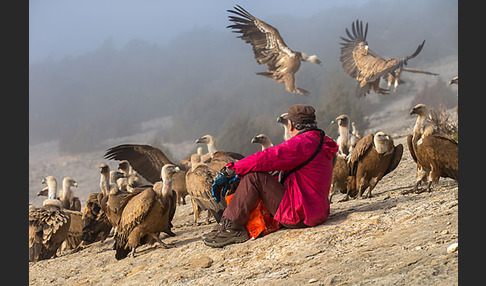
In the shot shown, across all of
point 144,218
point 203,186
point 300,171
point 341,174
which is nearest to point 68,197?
point 203,186

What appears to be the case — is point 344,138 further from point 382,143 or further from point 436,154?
point 436,154

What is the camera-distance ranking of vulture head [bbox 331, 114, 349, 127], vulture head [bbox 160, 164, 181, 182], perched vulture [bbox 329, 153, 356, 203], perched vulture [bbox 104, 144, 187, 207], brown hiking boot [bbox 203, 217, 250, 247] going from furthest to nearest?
vulture head [bbox 331, 114, 349, 127] → perched vulture [bbox 104, 144, 187, 207] → perched vulture [bbox 329, 153, 356, 203] → vulture head [bbox 160, 164, 181, 182] → brown hiking boot [bbox 203, 217, 250, 247]

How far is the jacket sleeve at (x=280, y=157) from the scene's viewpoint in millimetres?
4871

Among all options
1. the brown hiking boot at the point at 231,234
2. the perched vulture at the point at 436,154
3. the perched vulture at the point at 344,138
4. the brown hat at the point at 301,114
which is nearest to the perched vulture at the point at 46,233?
the brown hiking boot at the point at 231,234

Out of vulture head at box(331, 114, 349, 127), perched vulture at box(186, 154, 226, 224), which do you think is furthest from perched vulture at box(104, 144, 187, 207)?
vulture head at box(331, 114, 349, 127)

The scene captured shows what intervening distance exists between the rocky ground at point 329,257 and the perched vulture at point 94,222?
129cm

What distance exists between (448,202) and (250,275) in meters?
2.14

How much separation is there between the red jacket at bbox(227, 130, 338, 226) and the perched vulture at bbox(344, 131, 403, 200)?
232 cm

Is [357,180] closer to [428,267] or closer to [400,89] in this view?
[428,267]

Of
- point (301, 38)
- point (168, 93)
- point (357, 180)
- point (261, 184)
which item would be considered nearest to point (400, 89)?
point (301, 38)

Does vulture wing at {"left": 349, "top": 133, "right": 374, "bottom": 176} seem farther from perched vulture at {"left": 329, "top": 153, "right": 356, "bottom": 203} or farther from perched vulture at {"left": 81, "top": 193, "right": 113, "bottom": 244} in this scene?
perched vulture at {"left": 81, "top": 193, "right": 113, "bottom": 244}

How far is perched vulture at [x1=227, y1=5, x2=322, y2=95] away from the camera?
12.7m

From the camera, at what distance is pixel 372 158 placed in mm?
7402

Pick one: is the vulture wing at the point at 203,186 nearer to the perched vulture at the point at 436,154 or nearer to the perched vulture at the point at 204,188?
the perched vulture at the point at 204,188
